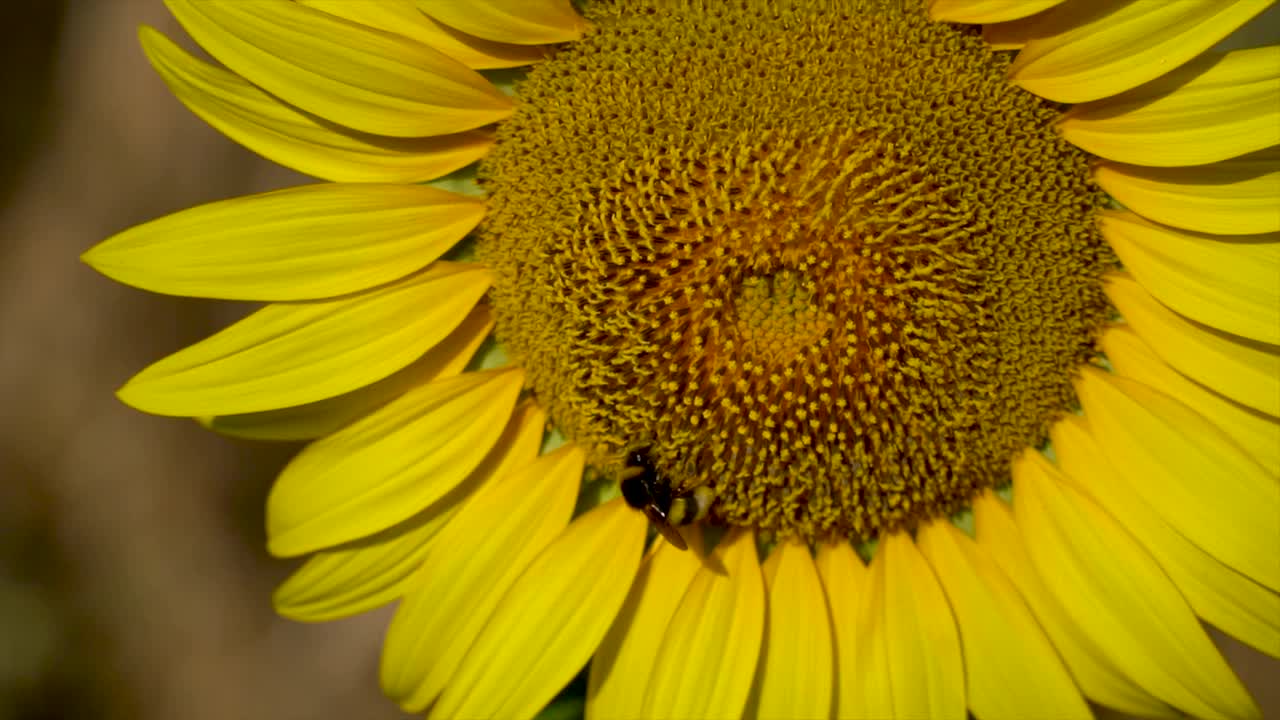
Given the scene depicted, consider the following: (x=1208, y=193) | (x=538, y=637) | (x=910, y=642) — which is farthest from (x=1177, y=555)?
(x=538, y=637)

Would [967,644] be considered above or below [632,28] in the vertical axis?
below

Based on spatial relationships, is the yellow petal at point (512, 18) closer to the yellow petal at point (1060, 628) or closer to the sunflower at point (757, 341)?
the sunflower at point (757, 341)

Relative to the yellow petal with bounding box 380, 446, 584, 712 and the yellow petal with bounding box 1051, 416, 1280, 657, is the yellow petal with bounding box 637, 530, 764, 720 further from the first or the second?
the yellow petal with bounding box 1051, 416, 1280, 657

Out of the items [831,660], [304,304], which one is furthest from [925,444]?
[304,304]

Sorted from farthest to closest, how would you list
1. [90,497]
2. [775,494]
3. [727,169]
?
[90,497], [775,494], [727,169]

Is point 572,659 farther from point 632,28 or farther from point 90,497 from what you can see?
point 90,497
